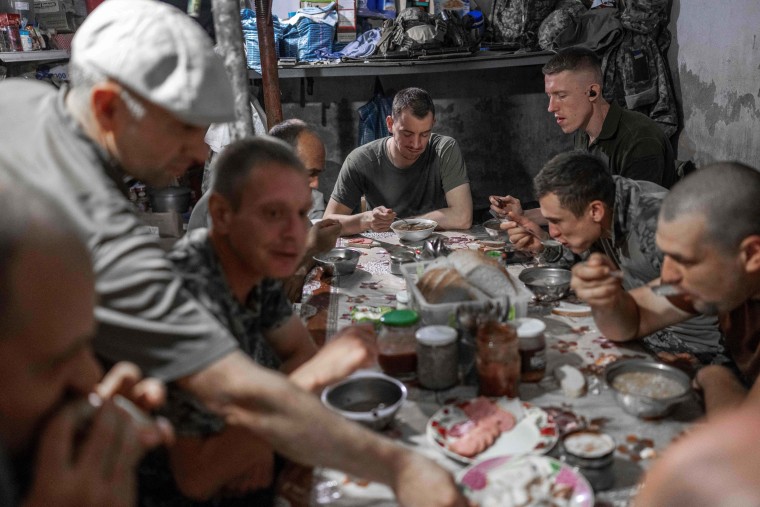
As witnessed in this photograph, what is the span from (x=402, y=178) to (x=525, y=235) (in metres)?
1.68

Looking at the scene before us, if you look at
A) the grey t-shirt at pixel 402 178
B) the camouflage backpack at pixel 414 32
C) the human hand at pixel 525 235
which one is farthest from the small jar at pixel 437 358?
the camouflage backpack at pixel 414 32

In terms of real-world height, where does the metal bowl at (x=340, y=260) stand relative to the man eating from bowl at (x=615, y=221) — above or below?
below

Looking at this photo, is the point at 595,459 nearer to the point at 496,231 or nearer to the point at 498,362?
the point at 498,362

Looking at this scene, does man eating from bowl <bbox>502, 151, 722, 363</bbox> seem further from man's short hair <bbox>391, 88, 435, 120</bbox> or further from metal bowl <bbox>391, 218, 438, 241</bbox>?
man's short hair <bbox>391, 88, 435, 120</bbox>

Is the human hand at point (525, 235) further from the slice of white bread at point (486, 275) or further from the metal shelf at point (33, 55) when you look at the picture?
the metal shelf at point (33, 55)

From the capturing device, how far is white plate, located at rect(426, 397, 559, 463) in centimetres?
200

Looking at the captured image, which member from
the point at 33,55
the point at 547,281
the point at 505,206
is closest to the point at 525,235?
the point at 505,206

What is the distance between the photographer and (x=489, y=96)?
7688 mm

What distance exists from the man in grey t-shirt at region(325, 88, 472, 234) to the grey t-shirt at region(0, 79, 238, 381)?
3297 millimetres

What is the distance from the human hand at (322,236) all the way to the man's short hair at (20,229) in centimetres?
249

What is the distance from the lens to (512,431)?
6.89ft

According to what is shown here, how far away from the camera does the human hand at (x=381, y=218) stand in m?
4.50

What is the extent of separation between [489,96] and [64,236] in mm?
7094

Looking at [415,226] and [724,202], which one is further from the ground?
[724,202]
